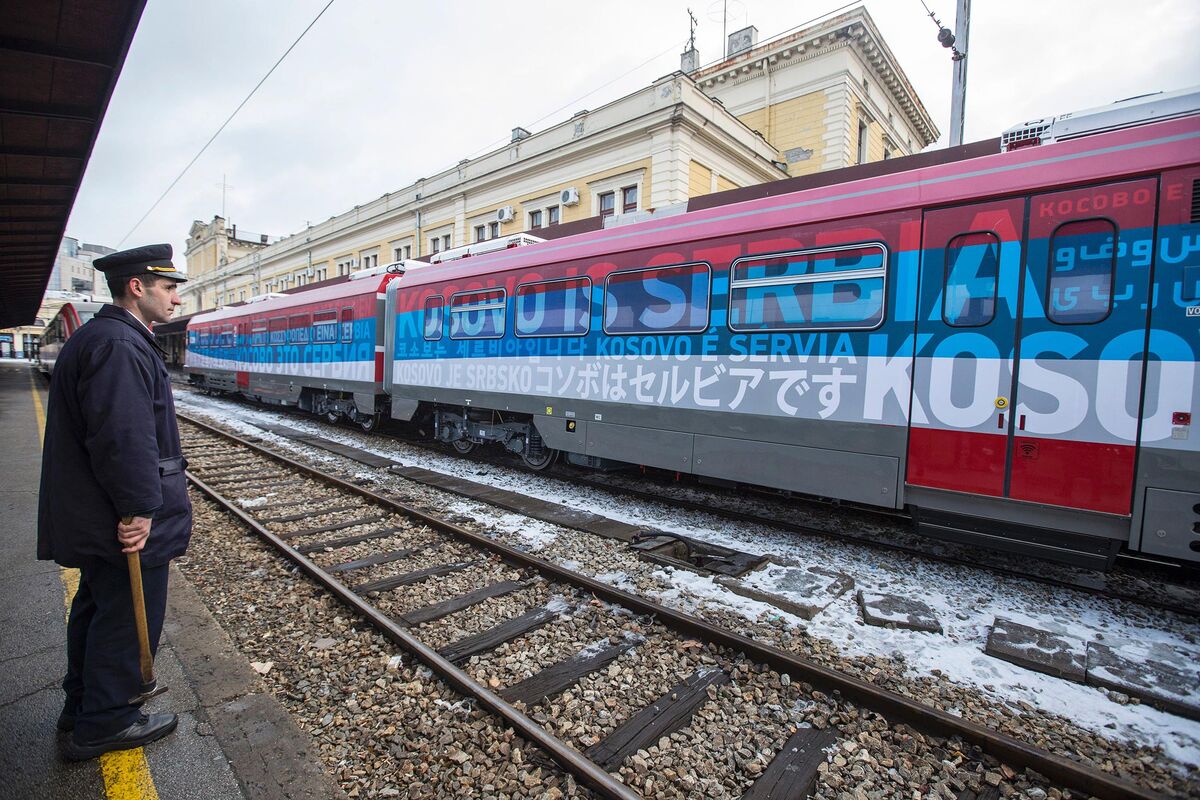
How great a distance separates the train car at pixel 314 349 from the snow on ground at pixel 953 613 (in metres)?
6.57

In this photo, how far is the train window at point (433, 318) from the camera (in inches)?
391

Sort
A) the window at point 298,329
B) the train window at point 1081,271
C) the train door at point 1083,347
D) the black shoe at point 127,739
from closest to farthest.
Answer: the black shoe at point 127,739 → the train door at point 1083,347 → the train window at point 1081,271 → the window at point 298,329

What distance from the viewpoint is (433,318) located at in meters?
10.1

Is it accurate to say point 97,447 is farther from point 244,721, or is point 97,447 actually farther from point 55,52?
point 55,52

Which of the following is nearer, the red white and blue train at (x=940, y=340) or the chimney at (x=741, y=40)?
the red white and blue train at (x=940, y=340)

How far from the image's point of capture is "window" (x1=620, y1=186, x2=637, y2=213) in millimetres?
19422

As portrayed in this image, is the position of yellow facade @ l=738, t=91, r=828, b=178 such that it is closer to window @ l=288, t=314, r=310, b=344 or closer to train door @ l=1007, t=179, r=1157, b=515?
window @ l=288, t=314, r=310, b=344

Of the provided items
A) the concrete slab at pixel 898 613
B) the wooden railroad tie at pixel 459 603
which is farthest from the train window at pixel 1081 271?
the wooden railroad tie at pixel 459 603

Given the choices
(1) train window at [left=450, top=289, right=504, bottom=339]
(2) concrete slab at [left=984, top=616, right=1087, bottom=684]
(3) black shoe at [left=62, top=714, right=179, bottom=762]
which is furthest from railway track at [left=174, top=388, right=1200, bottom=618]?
(3) black shoe at [left=62, top=714, right=179, bottom=762]

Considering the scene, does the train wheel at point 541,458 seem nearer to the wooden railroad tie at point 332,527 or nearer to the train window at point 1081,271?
the wooden railroad tie at point 332,527

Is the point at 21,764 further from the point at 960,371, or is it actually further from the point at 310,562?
the point at 960,371

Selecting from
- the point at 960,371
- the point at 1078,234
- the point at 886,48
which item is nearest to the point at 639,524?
the point at 960,371

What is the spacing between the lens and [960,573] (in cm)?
505

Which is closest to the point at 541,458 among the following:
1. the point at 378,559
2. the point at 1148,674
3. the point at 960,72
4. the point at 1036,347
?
the point at 378,559
